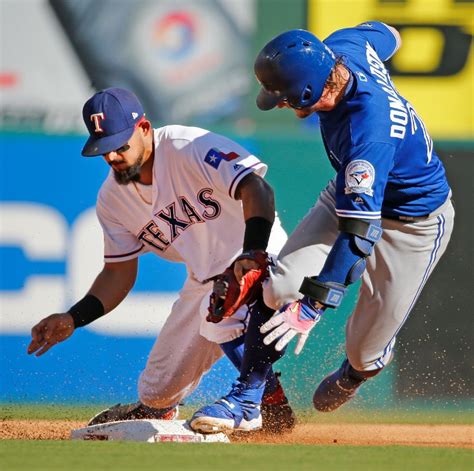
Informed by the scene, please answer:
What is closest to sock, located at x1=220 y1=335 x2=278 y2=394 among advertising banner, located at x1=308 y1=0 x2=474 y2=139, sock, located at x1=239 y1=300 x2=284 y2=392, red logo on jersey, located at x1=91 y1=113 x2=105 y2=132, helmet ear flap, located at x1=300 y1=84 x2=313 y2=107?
sock, located at x1=239 y1=300 x2=284 y2=392

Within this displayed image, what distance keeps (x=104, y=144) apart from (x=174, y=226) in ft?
2.00

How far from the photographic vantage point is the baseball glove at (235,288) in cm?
484

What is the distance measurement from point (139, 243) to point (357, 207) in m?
1.67

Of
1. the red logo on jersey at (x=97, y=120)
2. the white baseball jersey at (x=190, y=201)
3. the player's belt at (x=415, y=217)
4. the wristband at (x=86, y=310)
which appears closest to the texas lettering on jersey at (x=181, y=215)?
the white baseball jersey at (x=190, y=201)

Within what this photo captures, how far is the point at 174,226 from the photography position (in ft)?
18.3

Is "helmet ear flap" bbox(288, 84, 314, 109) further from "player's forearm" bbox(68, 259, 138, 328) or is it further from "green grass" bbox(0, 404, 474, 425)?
"green grass" bbox(0, 404, 474, 425)

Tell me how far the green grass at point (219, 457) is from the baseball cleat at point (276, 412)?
100 centimetres

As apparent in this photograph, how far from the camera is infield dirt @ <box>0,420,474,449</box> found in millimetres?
5645

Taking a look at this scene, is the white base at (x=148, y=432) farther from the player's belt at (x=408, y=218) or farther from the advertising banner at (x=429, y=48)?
the advertising banner at (x=429, y=48)

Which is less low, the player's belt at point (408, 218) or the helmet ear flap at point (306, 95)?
the helmet ear flap at point (306, 95)

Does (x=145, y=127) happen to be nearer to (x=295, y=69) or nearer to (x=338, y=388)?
(x=295, y=69)

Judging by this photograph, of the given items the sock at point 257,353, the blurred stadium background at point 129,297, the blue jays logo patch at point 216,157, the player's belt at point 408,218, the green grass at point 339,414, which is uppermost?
the blue jays logo patch at point 216,157

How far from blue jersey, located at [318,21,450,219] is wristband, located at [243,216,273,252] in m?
0.40

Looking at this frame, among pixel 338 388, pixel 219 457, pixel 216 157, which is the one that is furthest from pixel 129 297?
pixel 219 457
